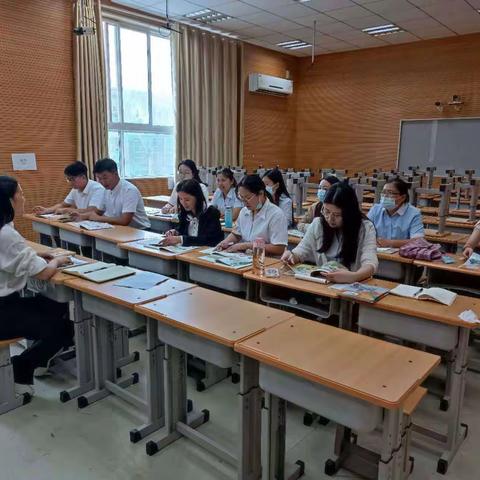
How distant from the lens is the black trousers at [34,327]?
252 centimetres

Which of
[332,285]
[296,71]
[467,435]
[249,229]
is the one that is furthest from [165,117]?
[467,435]

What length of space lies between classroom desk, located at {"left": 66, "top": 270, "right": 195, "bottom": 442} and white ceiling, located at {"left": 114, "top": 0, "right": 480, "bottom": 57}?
4.96 m

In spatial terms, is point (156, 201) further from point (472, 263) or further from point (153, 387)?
point (472, 263)

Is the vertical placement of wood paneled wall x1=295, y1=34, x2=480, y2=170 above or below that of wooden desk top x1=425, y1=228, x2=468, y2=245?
above

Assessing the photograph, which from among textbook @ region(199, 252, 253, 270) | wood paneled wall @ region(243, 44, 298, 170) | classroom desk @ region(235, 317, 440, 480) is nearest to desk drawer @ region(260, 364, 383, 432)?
classroom desk @ region(235, 317, 440, 480)

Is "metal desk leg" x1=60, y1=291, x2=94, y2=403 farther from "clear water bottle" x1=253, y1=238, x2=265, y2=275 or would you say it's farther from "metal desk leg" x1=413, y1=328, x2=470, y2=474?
"metal desk leg" x1=413, y1=328, x2=470, y2=474

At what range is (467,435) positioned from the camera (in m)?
2.37

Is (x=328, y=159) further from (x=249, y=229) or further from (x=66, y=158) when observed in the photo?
(x=249, y=229)

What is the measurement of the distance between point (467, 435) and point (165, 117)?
6243 mm


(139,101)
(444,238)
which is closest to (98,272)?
(444,238)

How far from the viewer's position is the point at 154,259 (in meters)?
3.33

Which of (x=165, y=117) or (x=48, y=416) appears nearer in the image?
(x=48, y=416)

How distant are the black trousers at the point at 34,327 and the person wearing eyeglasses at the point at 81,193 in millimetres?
2058

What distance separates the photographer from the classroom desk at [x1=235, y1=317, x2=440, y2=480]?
145 centimetres
